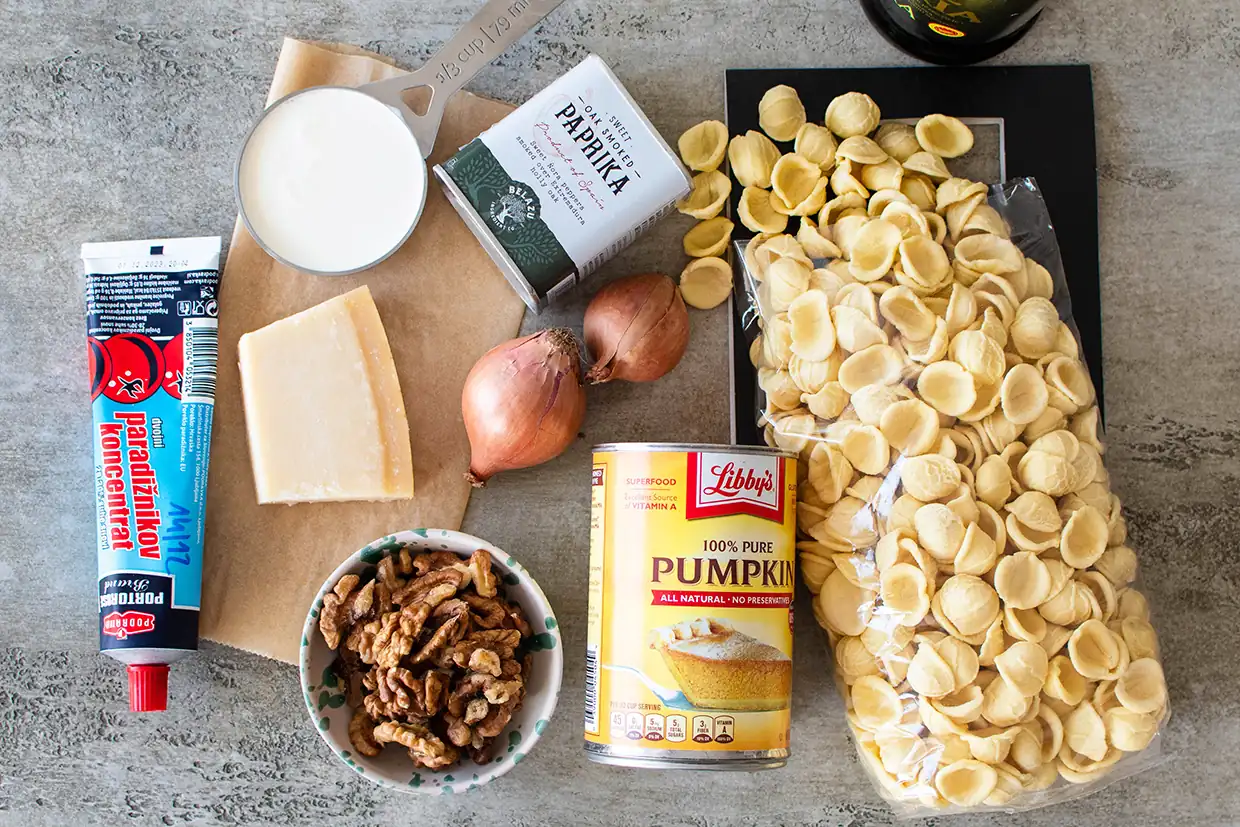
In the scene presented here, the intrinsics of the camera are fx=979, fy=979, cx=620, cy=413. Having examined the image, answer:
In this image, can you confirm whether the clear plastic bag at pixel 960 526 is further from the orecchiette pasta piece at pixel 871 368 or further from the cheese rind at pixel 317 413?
the cheese rind at pixel 317 413

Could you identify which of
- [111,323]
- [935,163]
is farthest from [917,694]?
[111,323]

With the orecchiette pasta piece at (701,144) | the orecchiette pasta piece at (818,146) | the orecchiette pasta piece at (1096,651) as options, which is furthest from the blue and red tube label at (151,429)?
the orecchiette pasta piece at (1096,651)

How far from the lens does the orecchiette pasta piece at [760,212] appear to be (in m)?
0.98

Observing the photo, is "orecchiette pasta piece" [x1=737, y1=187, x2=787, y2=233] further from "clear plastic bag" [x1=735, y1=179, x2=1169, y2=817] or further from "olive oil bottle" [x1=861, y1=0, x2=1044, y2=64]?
"olive oil bottle" [x1=861, y1=0, x2=1044, y2=64]

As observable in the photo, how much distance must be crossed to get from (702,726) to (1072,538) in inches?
14.2

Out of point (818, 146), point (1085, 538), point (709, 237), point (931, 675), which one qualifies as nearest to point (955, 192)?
point (818, 146)

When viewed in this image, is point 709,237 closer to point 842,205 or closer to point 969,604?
point 842,205

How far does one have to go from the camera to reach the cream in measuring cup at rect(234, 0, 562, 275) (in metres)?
0.94

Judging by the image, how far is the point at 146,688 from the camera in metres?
0.90

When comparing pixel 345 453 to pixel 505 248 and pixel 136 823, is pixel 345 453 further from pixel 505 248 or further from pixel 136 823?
pixel 136 823

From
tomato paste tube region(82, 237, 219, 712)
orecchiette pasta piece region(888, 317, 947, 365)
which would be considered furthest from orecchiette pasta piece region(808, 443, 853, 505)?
tomato paste tube region(82, 237, 219, 712)

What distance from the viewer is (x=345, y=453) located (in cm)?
94

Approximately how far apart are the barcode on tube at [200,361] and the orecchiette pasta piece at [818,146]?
600 millimetres

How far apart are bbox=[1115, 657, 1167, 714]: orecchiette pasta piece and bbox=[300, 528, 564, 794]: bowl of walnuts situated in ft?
1.63
